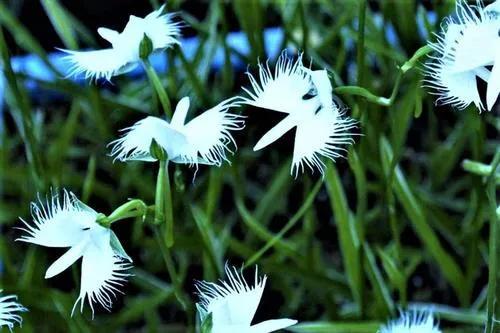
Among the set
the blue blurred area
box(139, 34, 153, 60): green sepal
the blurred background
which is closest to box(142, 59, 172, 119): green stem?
box(139, 34, 153, 60): green sepal

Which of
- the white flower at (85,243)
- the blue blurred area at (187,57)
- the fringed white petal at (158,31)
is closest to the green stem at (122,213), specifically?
the white flower at (85,243)

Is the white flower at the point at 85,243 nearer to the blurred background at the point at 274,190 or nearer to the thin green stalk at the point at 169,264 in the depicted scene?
the thin green stalk at the point at 169,264

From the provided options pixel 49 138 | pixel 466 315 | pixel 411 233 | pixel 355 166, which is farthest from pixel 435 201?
pixel 49 138

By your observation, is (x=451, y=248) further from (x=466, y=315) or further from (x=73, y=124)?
(x=73, y=124)

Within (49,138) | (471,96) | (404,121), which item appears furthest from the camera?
(49,138)

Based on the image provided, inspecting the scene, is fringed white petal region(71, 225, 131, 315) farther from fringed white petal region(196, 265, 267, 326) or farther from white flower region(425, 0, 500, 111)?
white flower region(425, 0, 500, 111)
